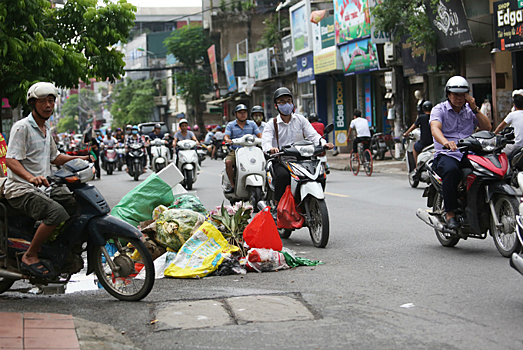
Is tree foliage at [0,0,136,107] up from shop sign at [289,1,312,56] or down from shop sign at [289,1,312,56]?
down

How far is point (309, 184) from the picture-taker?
8.05 meters

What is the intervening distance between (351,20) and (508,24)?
11796 millimetres

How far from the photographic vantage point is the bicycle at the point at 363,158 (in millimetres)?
19484

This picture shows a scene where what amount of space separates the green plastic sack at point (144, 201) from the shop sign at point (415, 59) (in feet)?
50.7

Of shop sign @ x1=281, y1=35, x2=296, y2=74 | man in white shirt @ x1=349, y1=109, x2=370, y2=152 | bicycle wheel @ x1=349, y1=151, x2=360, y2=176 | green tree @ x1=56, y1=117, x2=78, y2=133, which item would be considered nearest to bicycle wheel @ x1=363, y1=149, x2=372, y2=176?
bicycle wheel @ x1=349, y1=151, x2=360, y2=176

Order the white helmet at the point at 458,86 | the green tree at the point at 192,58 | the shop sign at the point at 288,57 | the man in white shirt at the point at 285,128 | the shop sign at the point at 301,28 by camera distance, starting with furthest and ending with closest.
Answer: the green tree at the point at 192,58 → the shop sign at the point at 288,57 → the shop sign at the point at 301,28 → the man in white shirt at the point at 285,128 → the white helmet at the point at 458,86

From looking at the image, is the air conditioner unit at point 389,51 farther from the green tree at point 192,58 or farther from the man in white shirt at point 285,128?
the green tree at point 192,58

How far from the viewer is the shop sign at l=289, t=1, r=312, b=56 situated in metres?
34.2

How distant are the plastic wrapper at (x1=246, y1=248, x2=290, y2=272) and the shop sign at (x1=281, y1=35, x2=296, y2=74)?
30.5 meters

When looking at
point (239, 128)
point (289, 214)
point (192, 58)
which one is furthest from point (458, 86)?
point (192, 58)

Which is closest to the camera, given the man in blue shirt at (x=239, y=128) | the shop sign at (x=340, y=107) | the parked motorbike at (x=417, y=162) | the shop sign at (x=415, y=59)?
the man in blue shirt at (x=239, y=128)

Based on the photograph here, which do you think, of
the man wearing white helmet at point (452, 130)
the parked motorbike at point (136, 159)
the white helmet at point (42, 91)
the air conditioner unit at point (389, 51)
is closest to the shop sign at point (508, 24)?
the air conditioner unit at point (389, 51)

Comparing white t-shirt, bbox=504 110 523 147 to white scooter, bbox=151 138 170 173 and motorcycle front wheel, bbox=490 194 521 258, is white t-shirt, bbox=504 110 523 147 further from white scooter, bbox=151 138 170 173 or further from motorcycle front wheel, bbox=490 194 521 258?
white scooter, bbox=151 138 170 173

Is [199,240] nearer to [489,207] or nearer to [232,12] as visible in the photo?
[489,207]
